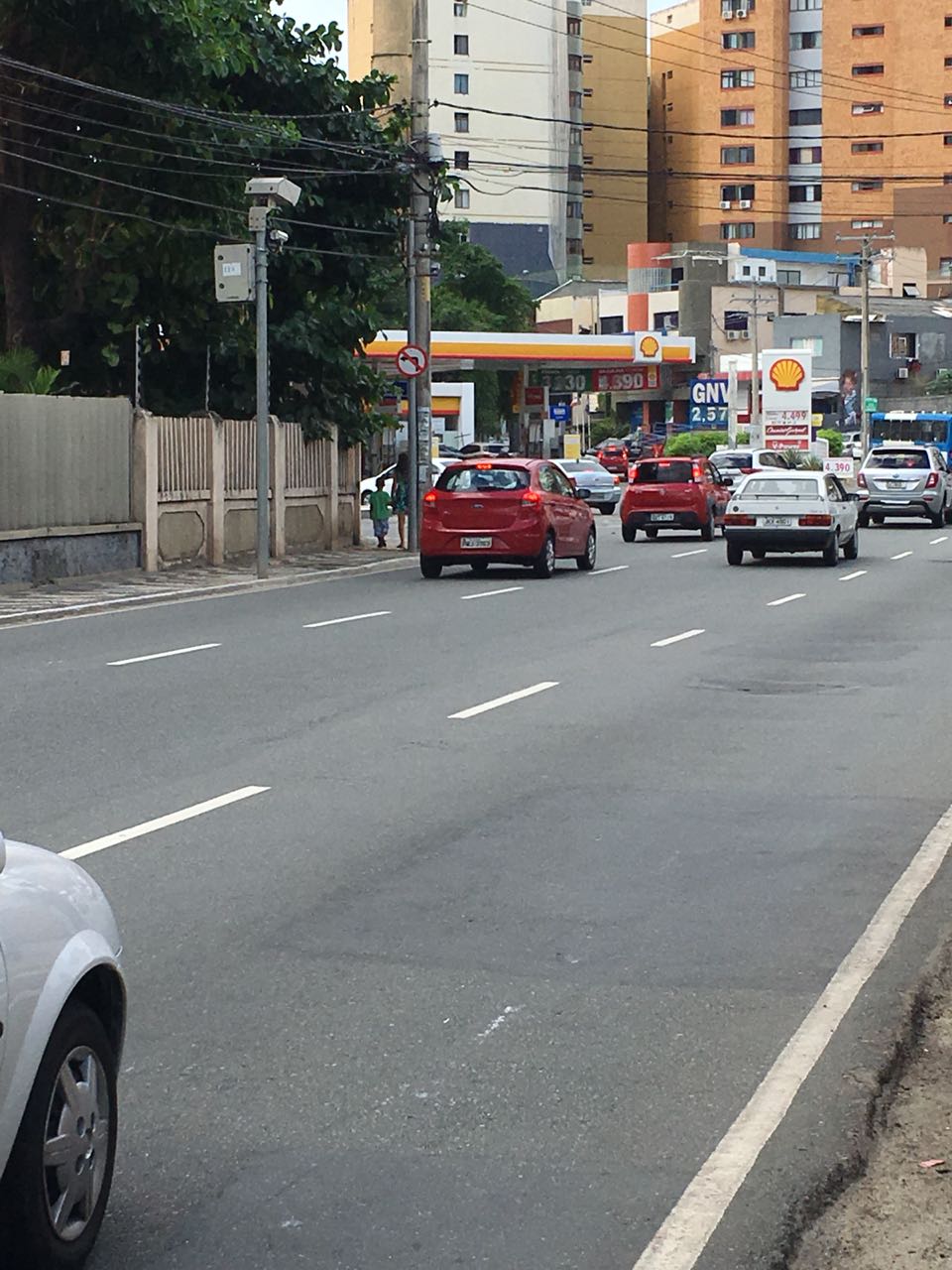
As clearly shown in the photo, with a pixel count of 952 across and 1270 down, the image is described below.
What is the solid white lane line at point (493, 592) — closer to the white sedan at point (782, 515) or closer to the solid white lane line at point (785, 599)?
the solid white lane line at point (785, 599)

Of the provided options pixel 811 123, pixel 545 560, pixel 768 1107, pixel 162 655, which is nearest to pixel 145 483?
pixel 545 560

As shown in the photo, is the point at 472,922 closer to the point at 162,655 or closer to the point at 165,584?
the point at 162,655

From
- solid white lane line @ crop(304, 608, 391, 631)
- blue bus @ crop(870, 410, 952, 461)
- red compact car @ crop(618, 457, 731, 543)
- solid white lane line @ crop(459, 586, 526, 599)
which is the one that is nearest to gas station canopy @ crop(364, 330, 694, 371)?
blue bus @ crop(870, 410, 952, 461)

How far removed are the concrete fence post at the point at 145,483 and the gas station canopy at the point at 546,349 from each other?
44842 mm

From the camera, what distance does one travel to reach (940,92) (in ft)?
415

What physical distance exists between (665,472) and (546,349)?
1741 inches

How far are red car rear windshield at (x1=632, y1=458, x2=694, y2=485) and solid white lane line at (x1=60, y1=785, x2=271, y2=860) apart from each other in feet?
98.3

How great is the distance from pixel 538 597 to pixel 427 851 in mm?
15937

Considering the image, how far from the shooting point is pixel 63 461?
2753 centimetres

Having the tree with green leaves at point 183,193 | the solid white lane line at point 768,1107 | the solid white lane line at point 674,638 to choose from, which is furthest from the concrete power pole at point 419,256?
the solid white lane line at point 768,1107

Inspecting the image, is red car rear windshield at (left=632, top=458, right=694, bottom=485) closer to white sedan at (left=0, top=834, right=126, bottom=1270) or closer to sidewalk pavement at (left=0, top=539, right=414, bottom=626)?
sidewalk pavement at (left=0, top=539, right=414, bottom=626)

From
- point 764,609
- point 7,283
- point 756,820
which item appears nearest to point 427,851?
point 756,820

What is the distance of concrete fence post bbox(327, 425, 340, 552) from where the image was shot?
35812mm

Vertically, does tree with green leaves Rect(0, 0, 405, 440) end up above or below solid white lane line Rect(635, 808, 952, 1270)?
above
